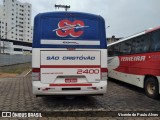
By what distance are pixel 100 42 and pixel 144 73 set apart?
3764mm

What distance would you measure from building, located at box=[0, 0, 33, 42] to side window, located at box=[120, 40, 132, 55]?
377 ft

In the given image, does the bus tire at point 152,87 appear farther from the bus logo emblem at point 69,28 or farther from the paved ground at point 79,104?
the bus logo emblem at point 69,28

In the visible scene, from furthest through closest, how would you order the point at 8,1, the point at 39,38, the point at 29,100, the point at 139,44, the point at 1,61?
the point at 8,1 < the point at 1,61 < the point at 139,44 < the point at 29,100 < the point at 39,38

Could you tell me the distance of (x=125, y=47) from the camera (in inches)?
618

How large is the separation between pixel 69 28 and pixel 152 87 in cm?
470

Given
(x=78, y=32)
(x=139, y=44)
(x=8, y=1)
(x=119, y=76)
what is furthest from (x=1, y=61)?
(x=8, y=1)

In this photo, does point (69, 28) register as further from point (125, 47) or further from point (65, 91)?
point (125, 47)

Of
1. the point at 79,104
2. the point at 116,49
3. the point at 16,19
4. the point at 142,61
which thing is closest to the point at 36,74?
the point at 79,104

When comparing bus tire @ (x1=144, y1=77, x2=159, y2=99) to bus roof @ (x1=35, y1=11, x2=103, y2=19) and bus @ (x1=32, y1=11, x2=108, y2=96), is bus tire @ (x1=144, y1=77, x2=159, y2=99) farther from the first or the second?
bus roof @ (x1=35, y1=11, x2=103, y2=19)

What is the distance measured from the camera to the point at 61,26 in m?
9.33

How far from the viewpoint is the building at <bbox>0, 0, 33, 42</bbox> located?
128500 millimetres

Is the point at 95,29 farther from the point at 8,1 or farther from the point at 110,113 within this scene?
the point at 8,1

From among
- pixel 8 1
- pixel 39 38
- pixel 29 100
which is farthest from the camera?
pixel 8 1

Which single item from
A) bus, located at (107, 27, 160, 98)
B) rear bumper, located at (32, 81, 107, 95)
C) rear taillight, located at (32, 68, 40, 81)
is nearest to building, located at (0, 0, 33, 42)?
bus, located at (107, 27, 160, 98)
